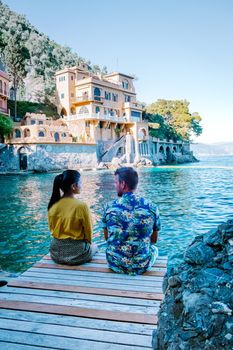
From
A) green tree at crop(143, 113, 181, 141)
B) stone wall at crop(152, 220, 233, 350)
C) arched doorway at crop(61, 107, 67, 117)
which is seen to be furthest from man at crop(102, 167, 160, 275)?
green tree at crop(143, 113, 181, 141)

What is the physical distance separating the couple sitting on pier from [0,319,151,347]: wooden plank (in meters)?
1.20

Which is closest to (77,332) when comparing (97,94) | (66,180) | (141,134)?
(66,180)

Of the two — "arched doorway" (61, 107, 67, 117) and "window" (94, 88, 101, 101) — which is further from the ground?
"window" (94, 88, 101, 101)

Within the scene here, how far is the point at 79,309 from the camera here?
269cm

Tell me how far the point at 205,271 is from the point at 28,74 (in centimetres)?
5945

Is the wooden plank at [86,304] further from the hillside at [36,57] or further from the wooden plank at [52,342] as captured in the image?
the hillside at [36,57]

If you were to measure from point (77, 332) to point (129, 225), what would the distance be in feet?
4.20

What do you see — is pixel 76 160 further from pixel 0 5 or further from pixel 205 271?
pixel 0 5

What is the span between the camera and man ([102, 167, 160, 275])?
333 cm

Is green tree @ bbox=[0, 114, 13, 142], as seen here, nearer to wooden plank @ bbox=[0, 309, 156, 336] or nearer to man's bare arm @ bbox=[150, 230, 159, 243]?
man's bare arm @ bbox=[150, 230, 159, 243]

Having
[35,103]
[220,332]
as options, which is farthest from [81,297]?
[35,103]

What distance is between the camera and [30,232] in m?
9.38

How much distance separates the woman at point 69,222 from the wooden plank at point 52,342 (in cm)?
161

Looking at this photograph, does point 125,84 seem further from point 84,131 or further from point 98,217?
point 98,217
